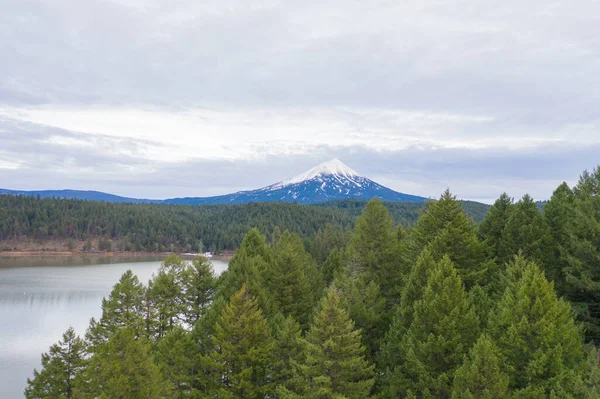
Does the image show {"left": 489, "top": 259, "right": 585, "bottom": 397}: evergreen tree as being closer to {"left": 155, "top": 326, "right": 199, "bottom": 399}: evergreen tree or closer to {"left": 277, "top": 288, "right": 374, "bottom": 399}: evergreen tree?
{"left": 277, "top": 288, "right": 374, "bottom": 399}: evergreen tree

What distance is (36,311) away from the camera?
185ft

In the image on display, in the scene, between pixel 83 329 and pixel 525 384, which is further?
pixel 83 329

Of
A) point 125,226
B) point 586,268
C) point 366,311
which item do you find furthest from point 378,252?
point 125,226

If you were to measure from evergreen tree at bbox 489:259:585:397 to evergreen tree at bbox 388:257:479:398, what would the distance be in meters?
1.45

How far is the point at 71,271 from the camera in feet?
339

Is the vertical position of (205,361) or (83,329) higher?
(205,361)

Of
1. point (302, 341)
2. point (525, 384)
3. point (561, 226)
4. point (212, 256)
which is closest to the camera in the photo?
point (525, 384)

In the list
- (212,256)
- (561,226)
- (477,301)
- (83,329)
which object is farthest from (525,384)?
(212,256)

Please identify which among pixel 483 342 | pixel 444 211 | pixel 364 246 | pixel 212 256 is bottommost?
pixel 212 256

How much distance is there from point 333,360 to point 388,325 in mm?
7687

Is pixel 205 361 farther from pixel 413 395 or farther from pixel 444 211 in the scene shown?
pixel 444 211

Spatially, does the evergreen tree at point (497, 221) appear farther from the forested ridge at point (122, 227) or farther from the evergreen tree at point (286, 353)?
the forested ridge at point (122, 227)

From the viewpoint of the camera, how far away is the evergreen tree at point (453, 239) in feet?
81.3

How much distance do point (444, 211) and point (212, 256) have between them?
146 metres
